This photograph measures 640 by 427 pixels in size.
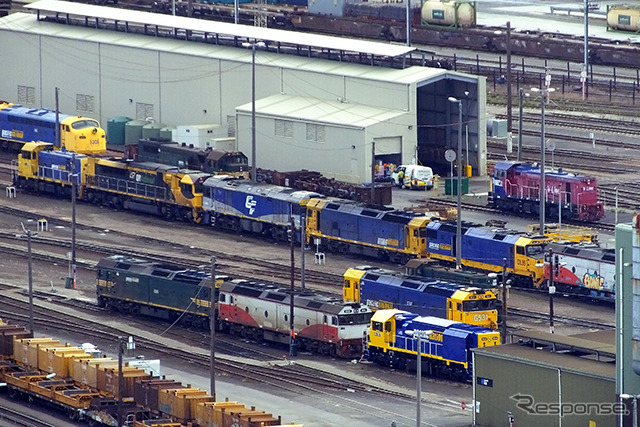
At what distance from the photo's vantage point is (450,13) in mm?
163250

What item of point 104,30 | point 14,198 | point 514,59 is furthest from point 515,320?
point 514,59

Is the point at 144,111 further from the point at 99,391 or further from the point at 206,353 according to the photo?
the point at 99,391

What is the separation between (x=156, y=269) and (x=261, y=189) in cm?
1678

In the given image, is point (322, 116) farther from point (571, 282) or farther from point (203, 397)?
point (203, 397)

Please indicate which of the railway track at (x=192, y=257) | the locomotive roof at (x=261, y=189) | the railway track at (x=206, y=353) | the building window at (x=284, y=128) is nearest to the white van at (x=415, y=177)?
the building window at (x=284, y=128)

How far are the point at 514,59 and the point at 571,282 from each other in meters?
68.7

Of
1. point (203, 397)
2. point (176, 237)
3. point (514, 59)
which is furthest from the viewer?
point (514, 59)

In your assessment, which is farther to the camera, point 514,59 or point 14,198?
point 514,59

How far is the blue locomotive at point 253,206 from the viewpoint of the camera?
10094 cm

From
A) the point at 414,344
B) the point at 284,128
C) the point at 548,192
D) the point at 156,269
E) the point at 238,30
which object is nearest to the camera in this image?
the point at 414,344

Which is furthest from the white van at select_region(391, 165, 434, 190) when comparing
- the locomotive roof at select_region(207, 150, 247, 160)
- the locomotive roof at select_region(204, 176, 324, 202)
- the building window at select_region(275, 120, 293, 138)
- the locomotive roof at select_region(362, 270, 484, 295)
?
the locomotive roof at select_region(362, 270, 484, 295)

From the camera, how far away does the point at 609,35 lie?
159 meters

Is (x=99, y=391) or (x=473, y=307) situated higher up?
(x=473, y=307)

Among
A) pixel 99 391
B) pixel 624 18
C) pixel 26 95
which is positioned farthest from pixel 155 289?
pixel 624 18
